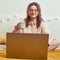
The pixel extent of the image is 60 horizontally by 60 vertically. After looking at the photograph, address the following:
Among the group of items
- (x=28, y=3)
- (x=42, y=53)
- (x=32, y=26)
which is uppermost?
(x=28, y=3)

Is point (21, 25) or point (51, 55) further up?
point (21, 25)

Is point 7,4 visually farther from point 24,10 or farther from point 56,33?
point 56,33

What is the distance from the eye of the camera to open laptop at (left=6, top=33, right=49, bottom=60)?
2.41ft

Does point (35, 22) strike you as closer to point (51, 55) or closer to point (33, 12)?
point (33, 12)

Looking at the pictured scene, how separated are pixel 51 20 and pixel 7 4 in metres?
0.21

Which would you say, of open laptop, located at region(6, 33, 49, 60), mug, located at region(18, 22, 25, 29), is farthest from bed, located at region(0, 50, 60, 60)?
mug, located at region(18, 22, 25, 29)

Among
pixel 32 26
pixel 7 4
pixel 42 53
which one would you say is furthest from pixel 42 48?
pixel 7 4

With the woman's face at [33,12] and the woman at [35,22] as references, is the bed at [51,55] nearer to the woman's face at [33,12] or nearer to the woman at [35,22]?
the woman at [35,22]

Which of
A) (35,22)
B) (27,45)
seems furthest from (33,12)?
(27,45)

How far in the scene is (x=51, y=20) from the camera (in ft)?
2.70

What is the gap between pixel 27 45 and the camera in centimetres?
A: 74

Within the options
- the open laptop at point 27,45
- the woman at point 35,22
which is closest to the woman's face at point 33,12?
the woman at point 35,22

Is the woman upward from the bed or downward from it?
upward

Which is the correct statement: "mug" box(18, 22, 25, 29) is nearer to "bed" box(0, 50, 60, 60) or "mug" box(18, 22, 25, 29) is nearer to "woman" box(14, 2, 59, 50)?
"woman" box(14, 2, 59, 50)
